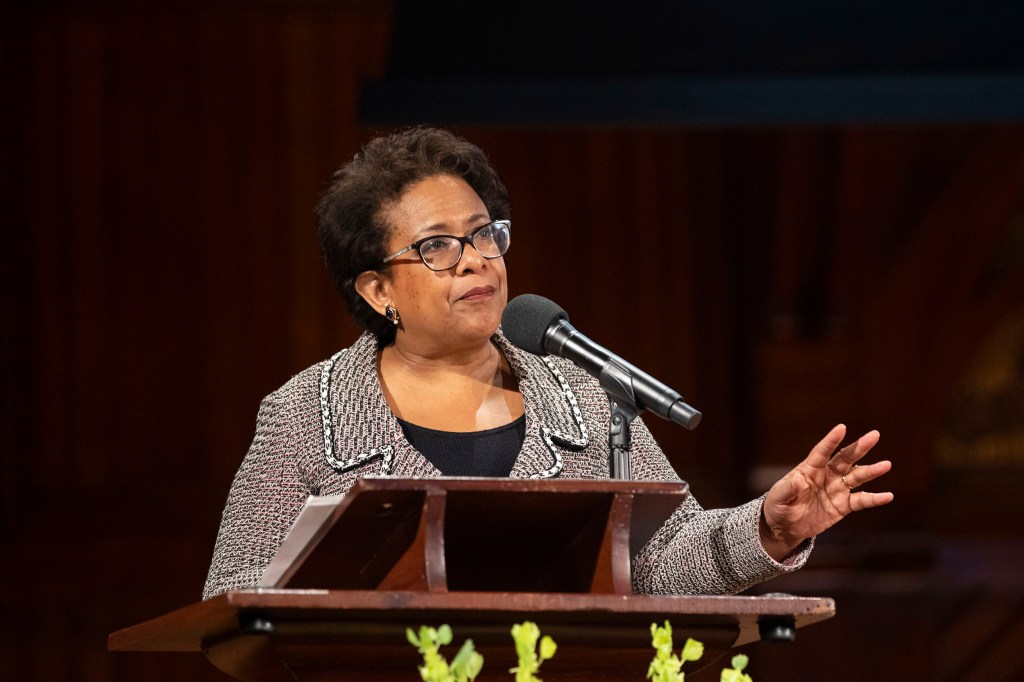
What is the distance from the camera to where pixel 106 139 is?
4.87m

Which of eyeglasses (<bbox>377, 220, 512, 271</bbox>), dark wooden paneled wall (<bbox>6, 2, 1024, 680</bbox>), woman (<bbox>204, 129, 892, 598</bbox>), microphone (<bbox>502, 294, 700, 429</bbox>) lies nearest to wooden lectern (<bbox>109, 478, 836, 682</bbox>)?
microphone (<bbox>502, 294, 700, 429</bbox>)

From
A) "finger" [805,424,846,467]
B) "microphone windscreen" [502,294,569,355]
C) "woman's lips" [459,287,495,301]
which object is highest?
"woman's lips" [459,287,495,301]

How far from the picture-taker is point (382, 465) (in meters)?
1.99

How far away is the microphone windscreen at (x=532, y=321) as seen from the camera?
73.6 inches

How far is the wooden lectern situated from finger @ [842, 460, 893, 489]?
0.61 feet

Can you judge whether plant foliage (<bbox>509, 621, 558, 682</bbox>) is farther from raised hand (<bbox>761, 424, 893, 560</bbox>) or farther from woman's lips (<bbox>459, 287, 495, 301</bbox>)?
woman's lips (<bbox>459, 287, 495, 301</bbox>)

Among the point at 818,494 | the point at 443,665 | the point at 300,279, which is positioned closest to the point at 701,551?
the point at 818,494

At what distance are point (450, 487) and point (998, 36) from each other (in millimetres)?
2346

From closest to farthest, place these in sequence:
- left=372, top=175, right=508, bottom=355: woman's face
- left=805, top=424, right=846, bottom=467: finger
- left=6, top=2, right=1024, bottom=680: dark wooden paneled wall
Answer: left=805, top=424, right=846, bottom=467: finger → left=372, top=175, right=508, bottom=355: woman's face → left=6, top=2, right=1024, bottom=680: dark wooden paneled wall

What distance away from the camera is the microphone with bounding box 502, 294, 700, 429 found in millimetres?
1671

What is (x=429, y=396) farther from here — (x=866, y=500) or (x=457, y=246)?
(x=866, y=500)

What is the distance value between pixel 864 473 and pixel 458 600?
503mm

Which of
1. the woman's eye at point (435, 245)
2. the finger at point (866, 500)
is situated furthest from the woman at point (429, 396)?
the finger at point (866, 500)

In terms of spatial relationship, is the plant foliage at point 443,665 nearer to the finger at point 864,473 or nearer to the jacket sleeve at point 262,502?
the finger at point 864,473
